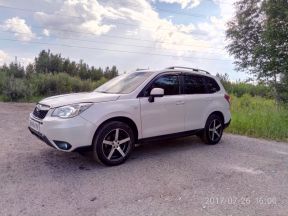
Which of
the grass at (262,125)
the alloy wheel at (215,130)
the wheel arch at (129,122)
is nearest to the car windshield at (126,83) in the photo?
the wheel arch at (129,122)

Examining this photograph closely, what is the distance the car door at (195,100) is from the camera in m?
6.47

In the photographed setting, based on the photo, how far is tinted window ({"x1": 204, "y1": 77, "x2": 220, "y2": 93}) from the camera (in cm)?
711

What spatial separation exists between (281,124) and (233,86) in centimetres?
2089

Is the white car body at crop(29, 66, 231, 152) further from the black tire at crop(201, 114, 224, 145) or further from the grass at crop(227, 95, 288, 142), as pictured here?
the grass at crop(227, 95, 288, 142)

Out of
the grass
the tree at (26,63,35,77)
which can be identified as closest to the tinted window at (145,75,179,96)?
the grass

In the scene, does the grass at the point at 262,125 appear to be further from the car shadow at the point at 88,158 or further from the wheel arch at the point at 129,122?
the wheel arch at the point at 129,122

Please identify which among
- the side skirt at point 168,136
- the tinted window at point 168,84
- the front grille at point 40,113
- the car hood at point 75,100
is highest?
the tinted window at point 168,84

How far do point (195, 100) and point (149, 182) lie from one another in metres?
2.61

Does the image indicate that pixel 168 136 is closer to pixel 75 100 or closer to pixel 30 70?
pixel 75 100

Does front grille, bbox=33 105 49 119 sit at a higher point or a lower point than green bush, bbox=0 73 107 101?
lower

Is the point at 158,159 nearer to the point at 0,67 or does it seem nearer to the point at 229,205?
the point at 229,205

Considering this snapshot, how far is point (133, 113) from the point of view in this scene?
5465 millimetres

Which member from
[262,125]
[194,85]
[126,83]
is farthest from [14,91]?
[262,125]

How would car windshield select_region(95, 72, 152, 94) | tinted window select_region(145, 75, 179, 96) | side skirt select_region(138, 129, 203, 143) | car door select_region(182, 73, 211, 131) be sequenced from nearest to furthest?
side skirt select_region(138, 129, 203, 143) → car windshield select_region(95, 72, 152, 94) → tinted window select_region(145, 75, 179, 96) → car door select_region(182, 73, 211, 131)
